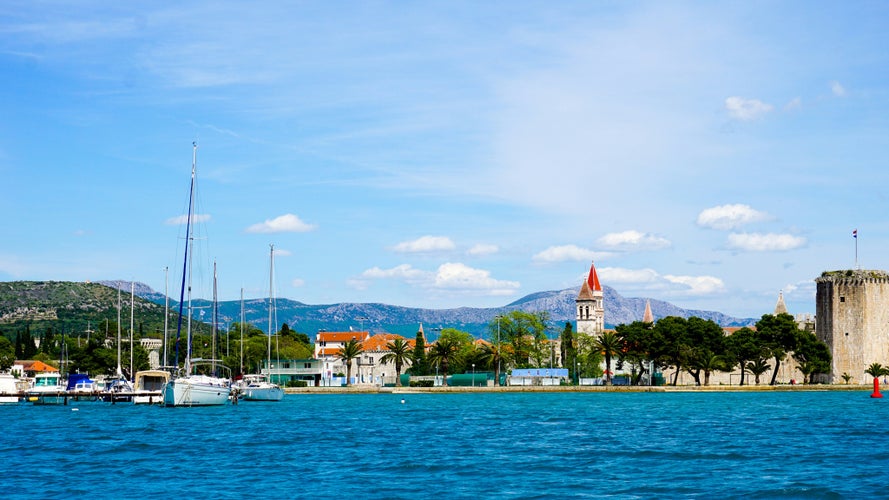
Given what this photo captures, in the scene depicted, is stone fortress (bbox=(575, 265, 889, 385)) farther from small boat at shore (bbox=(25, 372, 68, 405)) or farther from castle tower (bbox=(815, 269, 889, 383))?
small boat at shore (bbox=(25, 372, 68, 405))

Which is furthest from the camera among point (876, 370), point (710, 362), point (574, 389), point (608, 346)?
point (574, 389)

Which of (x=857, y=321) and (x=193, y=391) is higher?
(x=857, y=321)

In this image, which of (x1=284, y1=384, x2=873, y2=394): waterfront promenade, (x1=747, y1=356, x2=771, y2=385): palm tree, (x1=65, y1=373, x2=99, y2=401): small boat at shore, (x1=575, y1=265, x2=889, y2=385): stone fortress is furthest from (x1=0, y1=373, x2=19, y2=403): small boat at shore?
(x1=575, y1=265, x2=889, y2=385): stone fortress

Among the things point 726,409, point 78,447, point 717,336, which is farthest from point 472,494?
point 717,336

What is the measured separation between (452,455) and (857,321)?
7751 centimetres

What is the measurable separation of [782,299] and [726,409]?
104497 millimetres

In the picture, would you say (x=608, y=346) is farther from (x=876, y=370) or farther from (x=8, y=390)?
(x=8, y=390)

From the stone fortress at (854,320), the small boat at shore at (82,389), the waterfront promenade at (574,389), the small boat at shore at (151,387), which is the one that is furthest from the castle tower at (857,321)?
the small boat at shore at (82,389)

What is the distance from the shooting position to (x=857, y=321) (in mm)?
102188

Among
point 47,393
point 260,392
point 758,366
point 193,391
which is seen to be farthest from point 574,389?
point 47,393

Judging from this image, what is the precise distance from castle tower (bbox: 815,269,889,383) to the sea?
43.4 metres

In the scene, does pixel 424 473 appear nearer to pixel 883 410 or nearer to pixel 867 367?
pixel 883 410

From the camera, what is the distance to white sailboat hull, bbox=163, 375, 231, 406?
2569 inches

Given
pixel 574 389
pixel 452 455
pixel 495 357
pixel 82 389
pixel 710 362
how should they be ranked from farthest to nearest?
pixel 495 357
pixel 574 389
pixel 710 362
pixel 82 389
pixel 452 455
